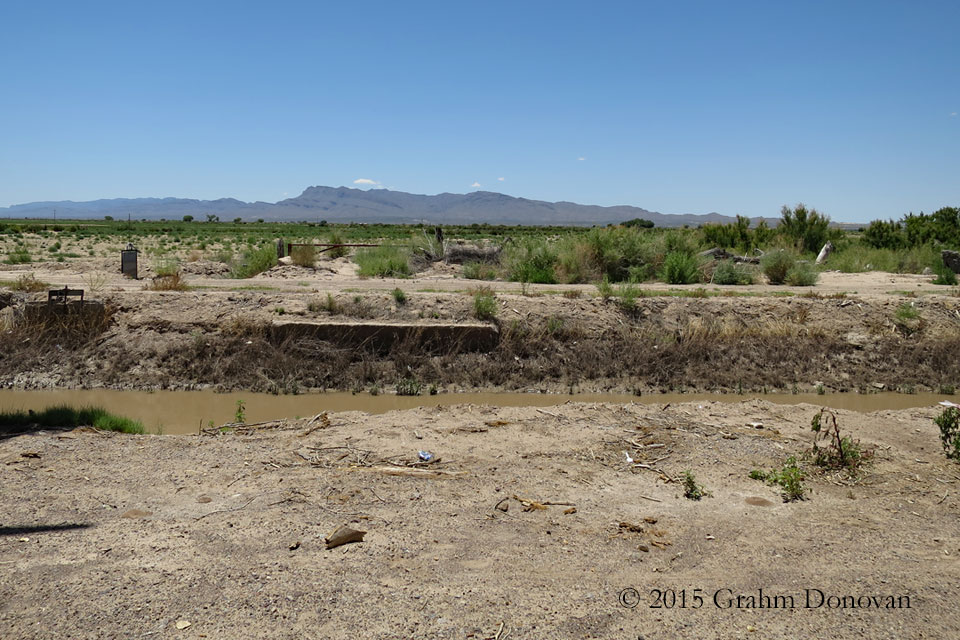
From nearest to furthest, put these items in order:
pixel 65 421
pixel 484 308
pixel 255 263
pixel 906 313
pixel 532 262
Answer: pixel 65 421, pixel 484 308, pixel 906 313, pixel 532 262, pixel 255 263

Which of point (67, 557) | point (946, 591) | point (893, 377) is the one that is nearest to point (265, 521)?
point (67, 557)

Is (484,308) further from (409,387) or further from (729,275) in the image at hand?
Result: (729,275)

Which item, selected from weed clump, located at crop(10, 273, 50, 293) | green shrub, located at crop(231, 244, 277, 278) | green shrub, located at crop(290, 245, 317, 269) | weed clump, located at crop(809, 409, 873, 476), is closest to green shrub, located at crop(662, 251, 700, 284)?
green shrub, located at crop(290, 245, 317, 269)

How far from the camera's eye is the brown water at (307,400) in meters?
12.1

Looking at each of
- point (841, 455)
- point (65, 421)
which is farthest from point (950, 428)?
point (65, 421)

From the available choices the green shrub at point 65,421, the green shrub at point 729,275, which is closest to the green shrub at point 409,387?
the green shrub at point 65,421

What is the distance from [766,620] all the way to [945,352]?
1274cm

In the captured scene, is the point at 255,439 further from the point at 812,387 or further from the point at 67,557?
the point at 812,387

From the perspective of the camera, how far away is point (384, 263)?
71.8 ft

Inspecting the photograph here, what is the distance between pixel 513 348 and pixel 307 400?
3.99 metres

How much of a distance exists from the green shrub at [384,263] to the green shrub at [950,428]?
1558cm

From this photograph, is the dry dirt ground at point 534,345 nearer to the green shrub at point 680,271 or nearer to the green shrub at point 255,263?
the green shrub at point 680,271

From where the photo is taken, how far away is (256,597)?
452 centimetres

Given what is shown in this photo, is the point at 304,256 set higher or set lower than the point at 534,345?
higher
